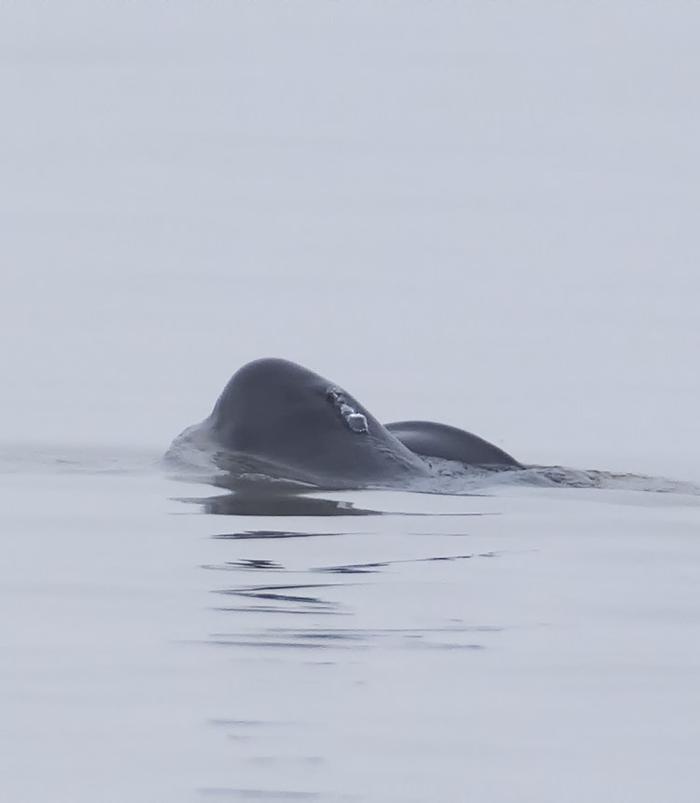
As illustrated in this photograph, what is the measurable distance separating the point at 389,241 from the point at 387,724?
27273 millimetres

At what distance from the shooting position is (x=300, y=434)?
48.4 feet

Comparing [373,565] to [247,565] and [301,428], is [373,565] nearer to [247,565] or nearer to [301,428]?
[247,565]

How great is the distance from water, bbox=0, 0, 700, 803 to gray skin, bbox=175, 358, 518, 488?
15.6 inches

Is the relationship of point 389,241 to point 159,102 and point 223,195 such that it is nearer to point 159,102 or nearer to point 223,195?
point 223,195

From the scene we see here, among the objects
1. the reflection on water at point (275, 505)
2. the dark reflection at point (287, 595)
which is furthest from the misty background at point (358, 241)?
the dark reflection at point (287, 595)

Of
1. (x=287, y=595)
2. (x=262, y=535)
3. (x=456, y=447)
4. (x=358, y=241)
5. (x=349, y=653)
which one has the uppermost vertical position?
(x=358, y=241)

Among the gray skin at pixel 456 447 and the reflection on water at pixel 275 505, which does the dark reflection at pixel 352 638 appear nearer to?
the reflection on water at pixel 275 505

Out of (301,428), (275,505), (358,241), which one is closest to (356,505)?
(275,505)

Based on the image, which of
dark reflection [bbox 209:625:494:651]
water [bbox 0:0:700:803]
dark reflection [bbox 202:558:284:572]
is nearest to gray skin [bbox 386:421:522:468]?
water [bbox 0:0:700:803]

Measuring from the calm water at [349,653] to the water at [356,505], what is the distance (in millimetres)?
20

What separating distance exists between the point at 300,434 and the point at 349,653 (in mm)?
4832

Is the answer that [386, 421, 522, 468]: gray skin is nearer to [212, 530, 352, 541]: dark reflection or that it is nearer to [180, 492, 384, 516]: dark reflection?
[180, 492, 384, 516]: dark reflection

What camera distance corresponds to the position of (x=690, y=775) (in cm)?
858

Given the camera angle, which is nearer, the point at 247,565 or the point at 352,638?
the point at 352,638
